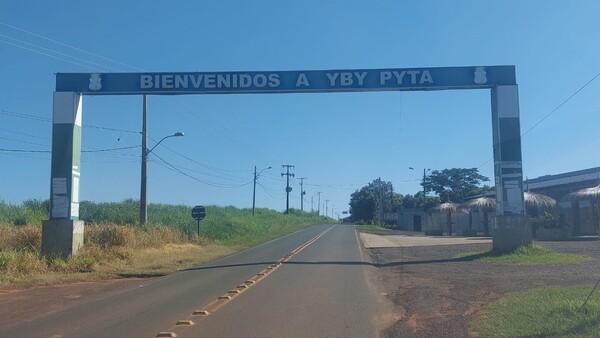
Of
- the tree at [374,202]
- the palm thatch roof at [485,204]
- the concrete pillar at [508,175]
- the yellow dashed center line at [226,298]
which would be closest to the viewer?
the yellow dashed center line at [226,298]

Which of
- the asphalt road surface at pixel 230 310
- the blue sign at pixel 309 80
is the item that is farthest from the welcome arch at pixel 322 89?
the asphalt road surface at pixel 230 310

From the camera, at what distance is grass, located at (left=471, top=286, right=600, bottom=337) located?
905 cm

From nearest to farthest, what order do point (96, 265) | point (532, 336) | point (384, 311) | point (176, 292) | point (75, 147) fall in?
1. point (532, 336)
2. point (384, 311)
3. point (176, 292)
4. point (96, 265)
5. point (75, 147)

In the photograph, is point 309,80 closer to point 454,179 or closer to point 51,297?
point 51,297

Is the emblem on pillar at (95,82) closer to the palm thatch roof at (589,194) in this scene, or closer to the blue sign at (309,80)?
the blue sign at (309,80)

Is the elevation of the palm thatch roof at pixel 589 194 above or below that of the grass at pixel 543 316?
above

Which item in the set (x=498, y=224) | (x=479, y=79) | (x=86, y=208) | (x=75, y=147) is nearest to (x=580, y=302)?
(x=498, y=224)

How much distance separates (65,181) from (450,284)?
15503 millimetres

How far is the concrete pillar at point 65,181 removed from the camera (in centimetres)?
2377

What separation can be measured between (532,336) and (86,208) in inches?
1823

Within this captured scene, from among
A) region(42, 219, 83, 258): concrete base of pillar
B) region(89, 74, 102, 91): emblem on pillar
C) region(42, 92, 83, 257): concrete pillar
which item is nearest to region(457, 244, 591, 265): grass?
region(42, 219, 83, 258): concrete base of pillar

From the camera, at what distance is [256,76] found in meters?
26.9

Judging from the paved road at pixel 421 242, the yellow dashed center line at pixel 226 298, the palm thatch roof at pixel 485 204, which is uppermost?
the palm thatch roof at pixel 485 204

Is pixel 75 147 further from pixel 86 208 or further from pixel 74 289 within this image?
pixel 86 208
